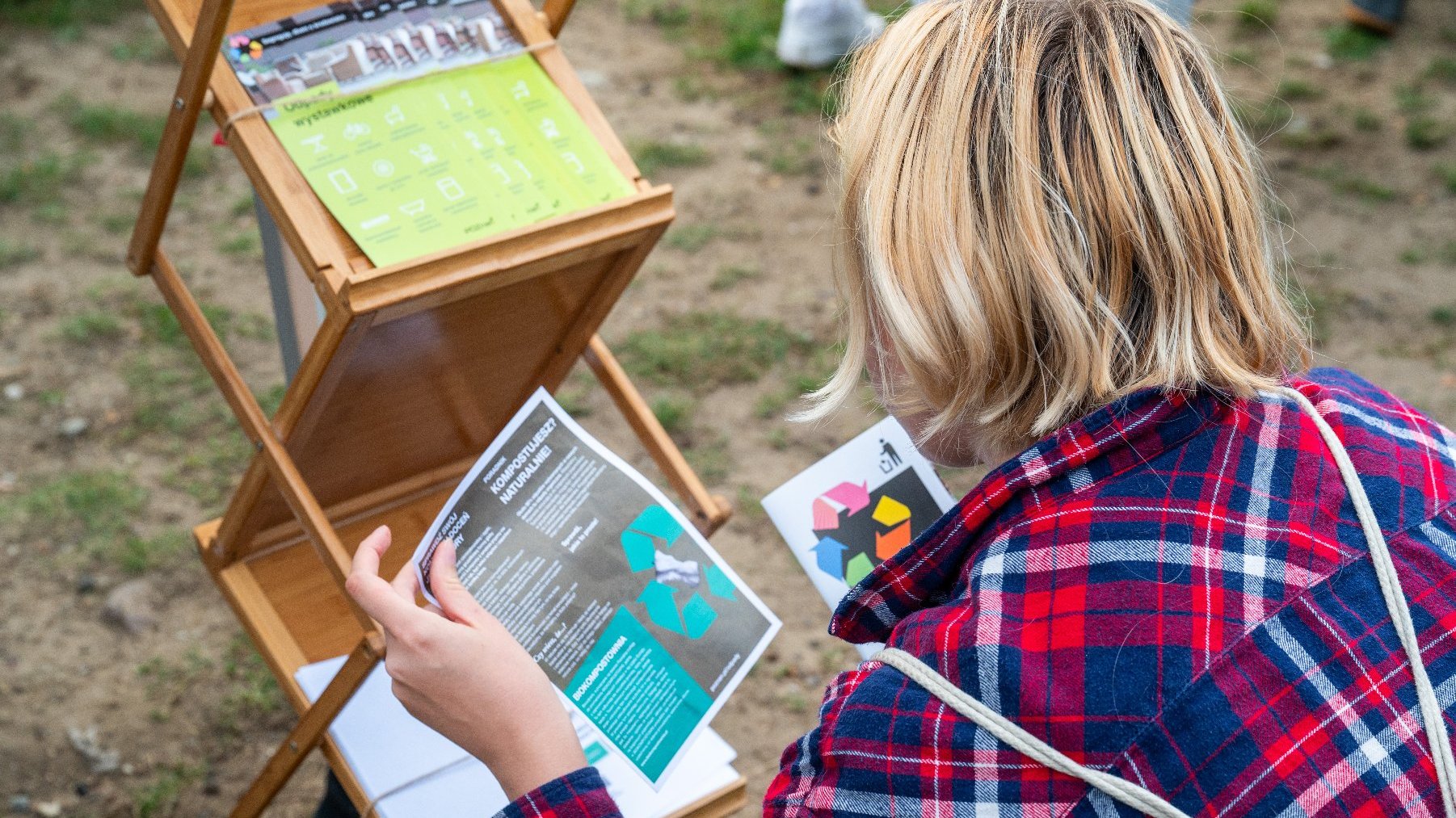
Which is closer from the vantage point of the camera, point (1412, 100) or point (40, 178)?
point (40, 178)

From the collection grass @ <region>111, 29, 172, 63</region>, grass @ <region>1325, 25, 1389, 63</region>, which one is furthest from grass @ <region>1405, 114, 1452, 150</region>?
grass @ <region>111, 29, 172, 63</region>

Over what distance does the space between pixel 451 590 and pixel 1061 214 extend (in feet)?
2.17

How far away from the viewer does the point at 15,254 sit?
317 centimetres

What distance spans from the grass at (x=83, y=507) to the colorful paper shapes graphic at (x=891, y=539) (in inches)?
68.1

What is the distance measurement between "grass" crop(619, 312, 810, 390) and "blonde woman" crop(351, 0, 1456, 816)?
2.02 m

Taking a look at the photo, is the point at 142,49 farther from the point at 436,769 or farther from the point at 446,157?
the point at 436,769

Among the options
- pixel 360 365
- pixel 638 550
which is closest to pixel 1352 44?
pixel 638 550

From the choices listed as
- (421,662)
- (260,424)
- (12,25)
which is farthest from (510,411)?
(12,25)

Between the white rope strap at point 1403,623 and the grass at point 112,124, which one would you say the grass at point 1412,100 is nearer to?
the white rope strap at point 1403,623

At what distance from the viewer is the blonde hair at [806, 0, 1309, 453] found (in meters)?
0.91

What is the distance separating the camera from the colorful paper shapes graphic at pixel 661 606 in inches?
52.9

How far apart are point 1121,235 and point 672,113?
10.8 ft

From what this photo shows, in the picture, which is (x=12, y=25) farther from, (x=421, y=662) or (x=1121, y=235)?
(x=1121, y=235)

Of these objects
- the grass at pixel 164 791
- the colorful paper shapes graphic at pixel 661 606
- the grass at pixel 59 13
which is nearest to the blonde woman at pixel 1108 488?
the colorful paper shapes graphic at pixel 661 606
